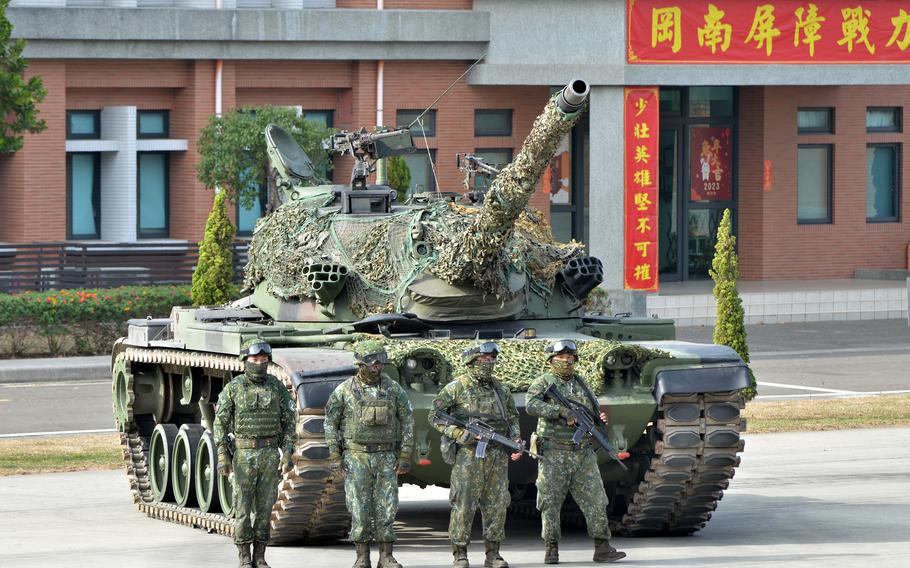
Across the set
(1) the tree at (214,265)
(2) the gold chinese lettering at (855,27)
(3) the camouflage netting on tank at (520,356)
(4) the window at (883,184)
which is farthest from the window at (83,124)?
(3) the camouflage netting on tank at (520,356)

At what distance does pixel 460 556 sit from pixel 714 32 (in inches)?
883

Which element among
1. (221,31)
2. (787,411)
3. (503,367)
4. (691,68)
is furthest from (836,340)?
(503,367)

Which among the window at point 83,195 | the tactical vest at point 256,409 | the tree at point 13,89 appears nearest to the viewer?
the tactical vest at point 256,409

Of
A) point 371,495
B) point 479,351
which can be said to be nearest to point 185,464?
point 371,495

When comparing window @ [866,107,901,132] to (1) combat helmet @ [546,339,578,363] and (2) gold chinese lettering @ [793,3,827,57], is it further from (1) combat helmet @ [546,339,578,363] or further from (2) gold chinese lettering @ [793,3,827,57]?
(1) combat helmet @ [546,339,578,363]

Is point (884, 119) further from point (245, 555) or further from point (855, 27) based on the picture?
point (245, 555)

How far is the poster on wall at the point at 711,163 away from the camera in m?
38.4

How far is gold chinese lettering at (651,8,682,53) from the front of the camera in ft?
111

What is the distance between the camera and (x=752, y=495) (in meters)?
17.1

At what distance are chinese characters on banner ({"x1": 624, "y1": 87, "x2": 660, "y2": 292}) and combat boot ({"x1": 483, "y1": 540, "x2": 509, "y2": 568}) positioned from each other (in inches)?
820

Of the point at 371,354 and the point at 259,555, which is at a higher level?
the point at 371,354

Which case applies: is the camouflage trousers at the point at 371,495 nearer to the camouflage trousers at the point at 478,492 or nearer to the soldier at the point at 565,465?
the camouflage trousers at the point at 478,492

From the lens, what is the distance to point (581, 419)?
13.4 meters

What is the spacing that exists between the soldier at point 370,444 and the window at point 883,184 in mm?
27941
